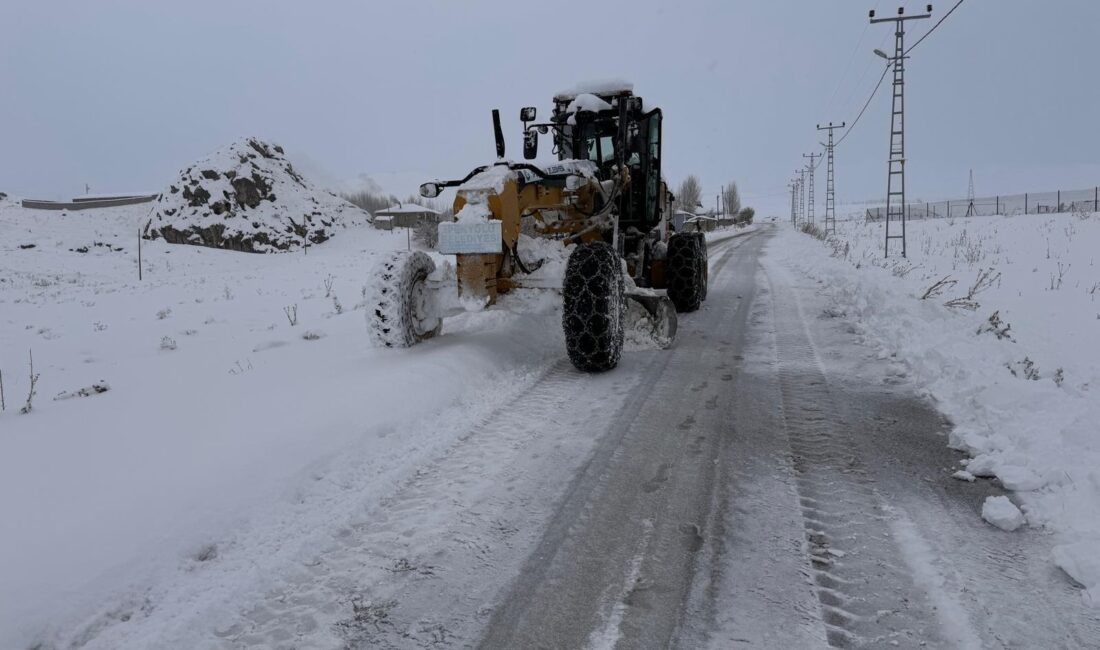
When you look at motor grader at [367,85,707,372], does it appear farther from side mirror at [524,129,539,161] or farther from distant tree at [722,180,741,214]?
distant tree at [722,180,741,214]

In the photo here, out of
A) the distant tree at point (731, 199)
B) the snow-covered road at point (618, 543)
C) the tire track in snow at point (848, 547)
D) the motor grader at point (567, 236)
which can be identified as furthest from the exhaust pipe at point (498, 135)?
the distant tree at point (731, 199)

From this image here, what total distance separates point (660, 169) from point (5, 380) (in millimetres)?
7907

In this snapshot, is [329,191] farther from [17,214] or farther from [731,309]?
[731,309]

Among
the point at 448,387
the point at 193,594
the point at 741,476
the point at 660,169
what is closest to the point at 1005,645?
the point at 741,476

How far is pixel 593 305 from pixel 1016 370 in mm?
3215

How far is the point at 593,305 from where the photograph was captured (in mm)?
5039

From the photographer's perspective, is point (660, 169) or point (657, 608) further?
point (660, 169)

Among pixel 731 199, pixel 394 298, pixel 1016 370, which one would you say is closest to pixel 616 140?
pixel 394 298

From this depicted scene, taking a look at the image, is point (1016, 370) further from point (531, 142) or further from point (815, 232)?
point (815, 232)

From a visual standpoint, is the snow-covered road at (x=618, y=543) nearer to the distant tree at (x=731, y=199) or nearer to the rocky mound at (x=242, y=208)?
the rocky mound at (x=242, y=208)

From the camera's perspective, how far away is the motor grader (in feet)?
16.8

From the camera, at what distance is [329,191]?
120ft

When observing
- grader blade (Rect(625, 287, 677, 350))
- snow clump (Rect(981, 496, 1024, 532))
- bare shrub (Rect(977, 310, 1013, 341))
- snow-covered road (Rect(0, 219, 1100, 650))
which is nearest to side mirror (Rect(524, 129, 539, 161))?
grader blade (Rect(625, 287, 677, 350))

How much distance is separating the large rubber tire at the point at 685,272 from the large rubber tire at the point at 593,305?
Result: 3.58 metres
